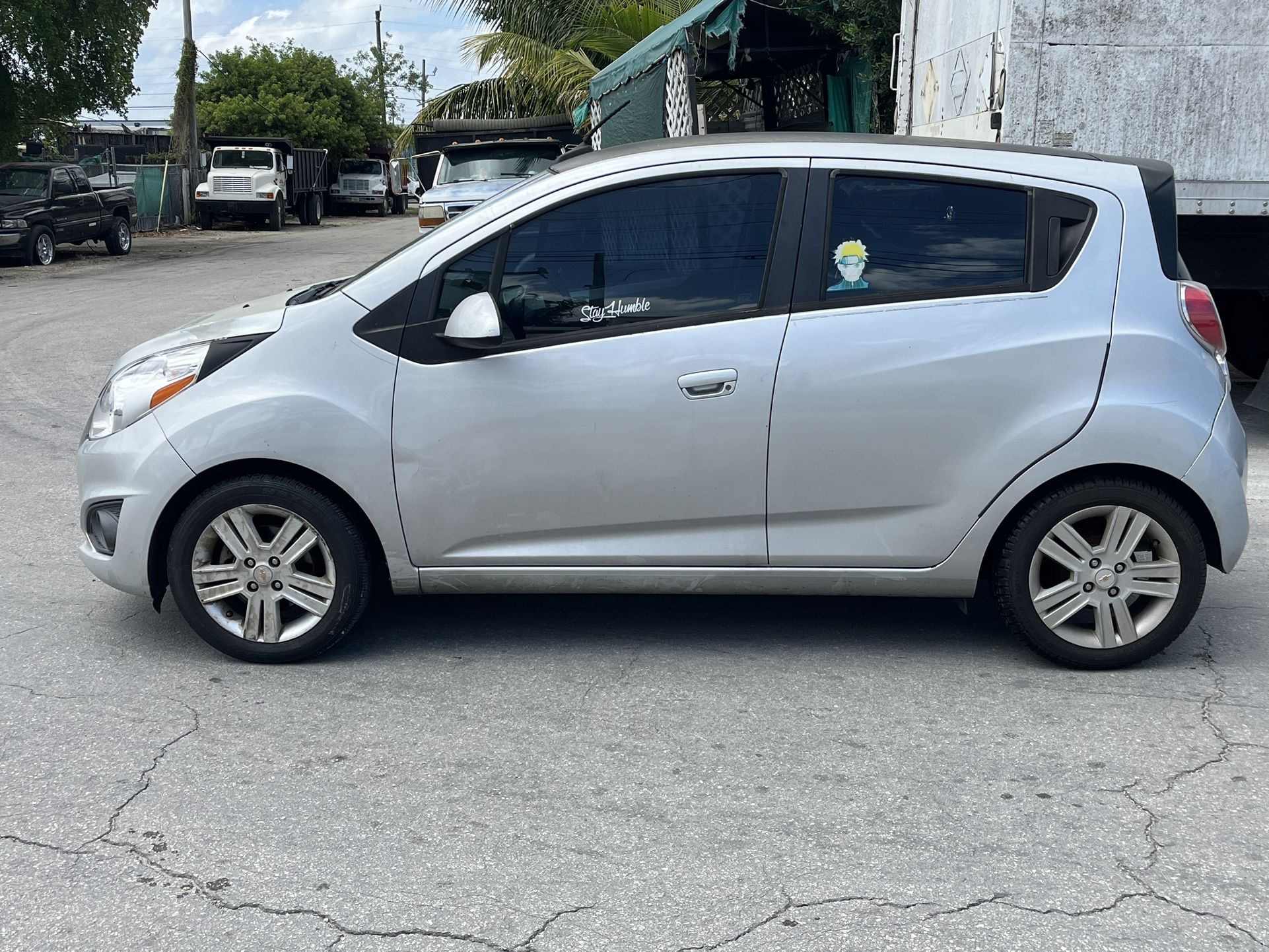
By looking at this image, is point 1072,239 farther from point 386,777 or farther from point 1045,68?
point 1045,68

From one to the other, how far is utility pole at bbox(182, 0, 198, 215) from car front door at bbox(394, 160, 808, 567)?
1366 inches

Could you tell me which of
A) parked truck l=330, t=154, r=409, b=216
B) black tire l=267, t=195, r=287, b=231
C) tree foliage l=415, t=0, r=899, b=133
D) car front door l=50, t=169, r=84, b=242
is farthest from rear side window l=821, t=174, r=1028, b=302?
parked truck l=330, t=154, r=409, b=216

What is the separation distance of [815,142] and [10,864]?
3.31 metres

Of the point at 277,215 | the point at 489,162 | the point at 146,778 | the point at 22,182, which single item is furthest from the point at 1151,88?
the point at 277,215

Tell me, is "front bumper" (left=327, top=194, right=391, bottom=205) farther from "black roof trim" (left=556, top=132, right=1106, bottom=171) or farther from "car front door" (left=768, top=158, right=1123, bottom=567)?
"car front door" (left=768, top=158, right=1123, bottom=567)

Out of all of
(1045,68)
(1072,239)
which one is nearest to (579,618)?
(1072,239)

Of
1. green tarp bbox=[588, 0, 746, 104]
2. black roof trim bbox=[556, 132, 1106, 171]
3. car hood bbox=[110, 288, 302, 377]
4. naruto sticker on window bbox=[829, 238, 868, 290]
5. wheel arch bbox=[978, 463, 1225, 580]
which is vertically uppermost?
green tarp bbox=[588, 0, 746, 104]

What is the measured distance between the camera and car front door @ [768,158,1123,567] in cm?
434

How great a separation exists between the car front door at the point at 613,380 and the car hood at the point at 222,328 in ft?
2.00

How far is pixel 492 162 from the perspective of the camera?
19.1 metres

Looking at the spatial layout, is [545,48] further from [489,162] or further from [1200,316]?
[1200,316]

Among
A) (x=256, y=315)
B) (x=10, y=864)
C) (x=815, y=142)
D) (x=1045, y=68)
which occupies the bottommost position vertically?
(x=10, y=864)

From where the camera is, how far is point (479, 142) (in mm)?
19125

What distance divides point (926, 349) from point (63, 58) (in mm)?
25088
